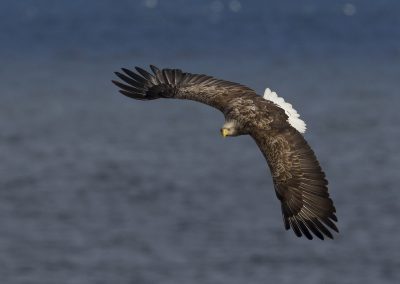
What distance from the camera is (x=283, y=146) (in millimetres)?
14211

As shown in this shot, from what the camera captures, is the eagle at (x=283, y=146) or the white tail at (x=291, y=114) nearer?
the eagle at (x=283, y=146)

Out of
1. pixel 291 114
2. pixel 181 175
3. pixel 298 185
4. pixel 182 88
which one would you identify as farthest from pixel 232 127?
pixel 181 175

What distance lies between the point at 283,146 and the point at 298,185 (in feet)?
1.55

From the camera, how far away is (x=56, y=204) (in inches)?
1233

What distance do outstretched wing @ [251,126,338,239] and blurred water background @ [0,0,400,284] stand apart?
12.4 m

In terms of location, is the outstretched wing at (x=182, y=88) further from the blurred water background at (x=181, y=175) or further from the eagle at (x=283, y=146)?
the blurred water background at (x=181, y=175)

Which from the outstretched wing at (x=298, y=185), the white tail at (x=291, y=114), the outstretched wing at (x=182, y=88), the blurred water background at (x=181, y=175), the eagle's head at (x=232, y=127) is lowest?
the outstretched wing at (x=298, y=185)

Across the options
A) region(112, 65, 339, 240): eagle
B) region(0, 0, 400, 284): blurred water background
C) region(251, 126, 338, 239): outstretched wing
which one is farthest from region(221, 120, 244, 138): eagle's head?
region(0, 0, 400, 284): blurred water background

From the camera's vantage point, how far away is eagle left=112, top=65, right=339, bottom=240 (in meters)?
14.0

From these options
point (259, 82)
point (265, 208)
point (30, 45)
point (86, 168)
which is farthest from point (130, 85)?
point (30, 45)

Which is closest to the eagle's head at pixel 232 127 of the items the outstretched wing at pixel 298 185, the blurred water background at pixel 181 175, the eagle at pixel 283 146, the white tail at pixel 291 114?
the eagle at pixel 283 146

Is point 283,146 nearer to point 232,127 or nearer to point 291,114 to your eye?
point 232,127

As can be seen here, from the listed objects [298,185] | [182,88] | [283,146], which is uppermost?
[182,88]

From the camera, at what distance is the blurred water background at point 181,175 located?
90.9 ft
